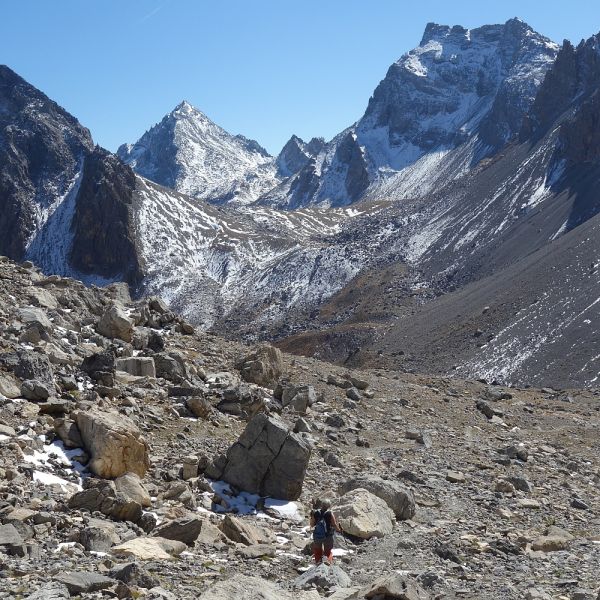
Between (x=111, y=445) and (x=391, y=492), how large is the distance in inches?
302

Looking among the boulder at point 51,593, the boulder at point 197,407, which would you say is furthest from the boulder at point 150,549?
the boulder at point 197,407

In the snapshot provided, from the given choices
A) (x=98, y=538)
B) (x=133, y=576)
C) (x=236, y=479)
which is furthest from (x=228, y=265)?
(x=133, y=576)

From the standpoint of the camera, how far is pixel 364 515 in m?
18.7

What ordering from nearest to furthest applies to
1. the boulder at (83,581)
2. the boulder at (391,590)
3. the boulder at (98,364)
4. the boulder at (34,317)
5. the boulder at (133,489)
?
1. the boulder at (83,581)
2. the boulder at (391,590)
3. the boulder at (133,489)
4. the boulder at (98,364)
5. the boulder at (34,317)

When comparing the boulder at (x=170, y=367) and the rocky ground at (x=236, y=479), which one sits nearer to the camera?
the rocky ground at (x=236, y=479)

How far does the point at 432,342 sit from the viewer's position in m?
103

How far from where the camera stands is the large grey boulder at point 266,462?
2017 cm

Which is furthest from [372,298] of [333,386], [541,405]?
[333,386]

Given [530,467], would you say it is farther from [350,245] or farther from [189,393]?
[350,245]

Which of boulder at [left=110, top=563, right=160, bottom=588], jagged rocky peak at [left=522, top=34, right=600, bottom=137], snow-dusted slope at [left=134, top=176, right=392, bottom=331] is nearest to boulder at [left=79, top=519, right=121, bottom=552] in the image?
boulder at [left=110, top=563, right=160, bottom=588]

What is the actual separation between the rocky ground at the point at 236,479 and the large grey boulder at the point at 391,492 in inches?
2.3

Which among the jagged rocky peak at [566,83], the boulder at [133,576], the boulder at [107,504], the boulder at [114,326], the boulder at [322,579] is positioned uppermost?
the jagged rocky peak at [566,83]

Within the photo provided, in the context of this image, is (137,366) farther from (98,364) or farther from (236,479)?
(236,479)

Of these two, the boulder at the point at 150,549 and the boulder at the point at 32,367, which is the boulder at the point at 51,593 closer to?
the boulder at the point at 150,549
